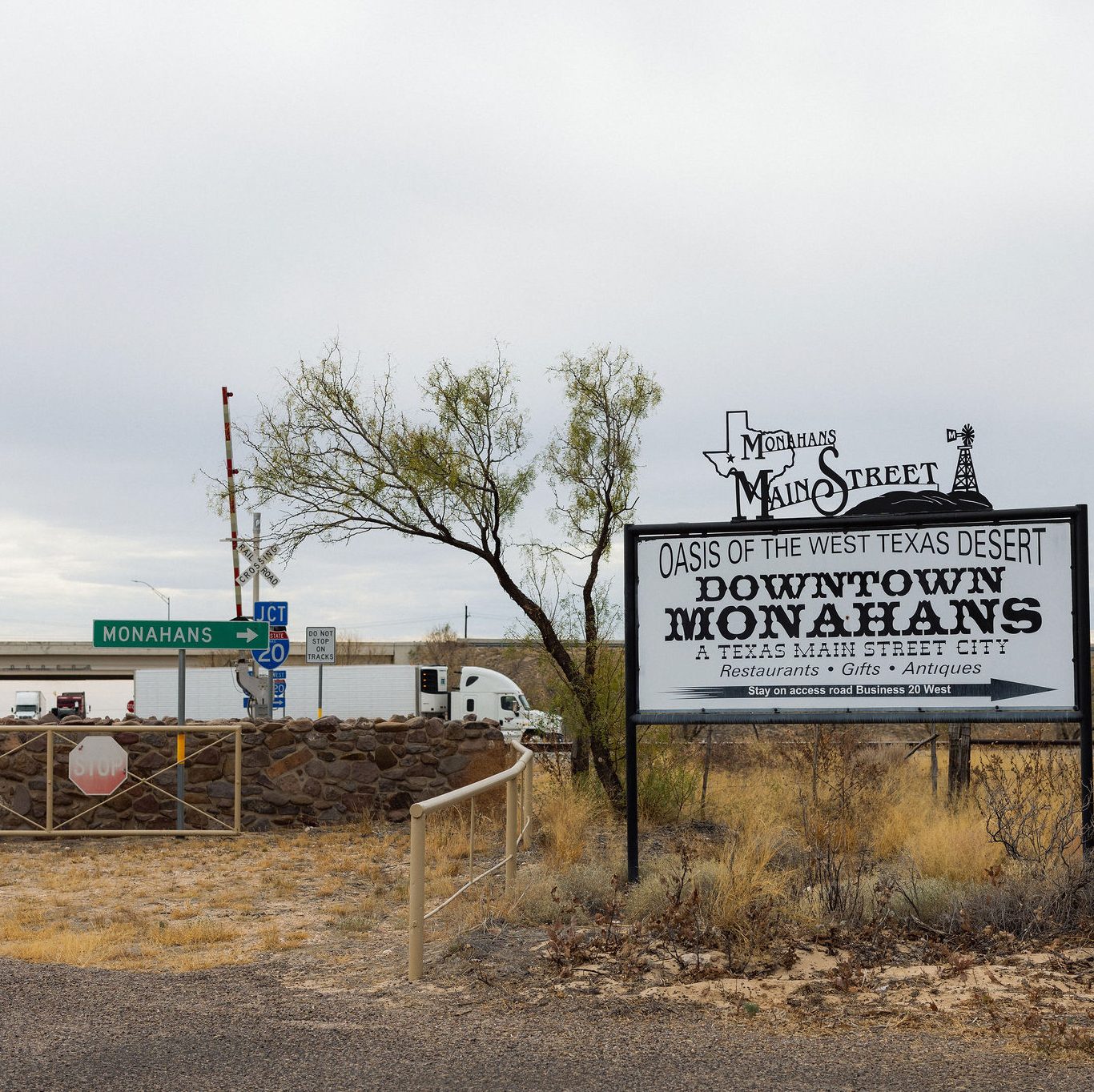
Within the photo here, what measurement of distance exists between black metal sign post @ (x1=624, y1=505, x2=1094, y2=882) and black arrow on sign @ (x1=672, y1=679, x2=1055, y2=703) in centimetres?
1

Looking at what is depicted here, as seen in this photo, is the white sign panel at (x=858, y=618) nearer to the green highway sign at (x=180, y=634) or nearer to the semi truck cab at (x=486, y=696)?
the green highway sign at (x=180, y=634)

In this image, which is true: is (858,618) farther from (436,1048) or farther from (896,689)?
(436,1048)

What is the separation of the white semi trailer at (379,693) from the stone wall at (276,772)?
21.9 meters

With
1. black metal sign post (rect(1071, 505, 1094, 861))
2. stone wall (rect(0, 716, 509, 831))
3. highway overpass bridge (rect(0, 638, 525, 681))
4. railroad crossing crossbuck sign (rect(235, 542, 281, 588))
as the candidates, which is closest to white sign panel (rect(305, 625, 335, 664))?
railroad crossing crossbuck sign (rect(235, 542, 281, 588))

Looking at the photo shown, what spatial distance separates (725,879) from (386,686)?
31.0 meters

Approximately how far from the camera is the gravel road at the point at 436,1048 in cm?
541

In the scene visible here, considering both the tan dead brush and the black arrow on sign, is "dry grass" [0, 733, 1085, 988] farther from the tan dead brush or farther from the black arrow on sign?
the black arrow on sign

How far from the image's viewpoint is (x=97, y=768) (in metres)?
15.2

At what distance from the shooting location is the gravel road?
541cm

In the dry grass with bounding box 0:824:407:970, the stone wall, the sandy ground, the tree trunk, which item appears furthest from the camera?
the tree trunk

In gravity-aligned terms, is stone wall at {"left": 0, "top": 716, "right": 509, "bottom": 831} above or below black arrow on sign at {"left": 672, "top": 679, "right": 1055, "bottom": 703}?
below

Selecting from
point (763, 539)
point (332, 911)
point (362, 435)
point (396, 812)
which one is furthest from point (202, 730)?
point (763, 539)

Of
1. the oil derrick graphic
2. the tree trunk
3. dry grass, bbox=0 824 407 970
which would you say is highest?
the oil derrick graphic

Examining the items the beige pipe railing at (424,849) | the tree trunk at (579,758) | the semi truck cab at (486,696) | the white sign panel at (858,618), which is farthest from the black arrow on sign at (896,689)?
the semi truck cab at (486,696)
